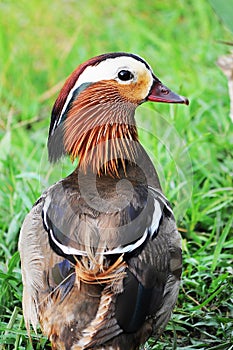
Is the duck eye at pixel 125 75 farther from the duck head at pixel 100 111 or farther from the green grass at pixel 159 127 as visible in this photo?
the green grass at pixel 159 127

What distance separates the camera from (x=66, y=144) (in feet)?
8.25

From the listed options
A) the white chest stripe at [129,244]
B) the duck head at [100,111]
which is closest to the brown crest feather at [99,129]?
the duck head at [100,111]

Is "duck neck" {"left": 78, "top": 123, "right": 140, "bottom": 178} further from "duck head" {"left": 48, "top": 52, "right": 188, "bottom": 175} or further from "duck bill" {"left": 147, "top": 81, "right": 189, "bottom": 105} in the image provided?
"duck bill" {"left": 147, "top": 81, "right": 189, "bottom": 105}

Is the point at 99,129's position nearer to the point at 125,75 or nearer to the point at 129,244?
the point at 125,75

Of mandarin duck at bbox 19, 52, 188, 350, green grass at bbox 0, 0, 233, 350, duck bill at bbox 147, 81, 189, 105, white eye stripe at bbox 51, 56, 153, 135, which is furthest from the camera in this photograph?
green grass at bbox 0, 0, 233, 350

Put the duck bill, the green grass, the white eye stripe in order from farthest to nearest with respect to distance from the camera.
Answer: the green grass, the duck bill, the white eye stripe

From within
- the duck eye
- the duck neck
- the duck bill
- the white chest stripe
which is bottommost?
the white chest stripe

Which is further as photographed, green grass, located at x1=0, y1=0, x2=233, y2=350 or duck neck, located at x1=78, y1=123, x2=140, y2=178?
green grass, located at x1=0, y1=0, x2=233, y2=350

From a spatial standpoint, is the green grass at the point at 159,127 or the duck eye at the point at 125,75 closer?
the duck eye at the point at 125,75

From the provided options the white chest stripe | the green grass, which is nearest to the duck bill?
the white chest stripe

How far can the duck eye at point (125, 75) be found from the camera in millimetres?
2408

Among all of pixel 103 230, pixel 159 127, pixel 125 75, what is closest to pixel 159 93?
pixel 125 75

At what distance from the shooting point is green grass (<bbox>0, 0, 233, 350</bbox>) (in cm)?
289

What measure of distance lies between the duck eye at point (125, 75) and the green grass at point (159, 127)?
62cm
